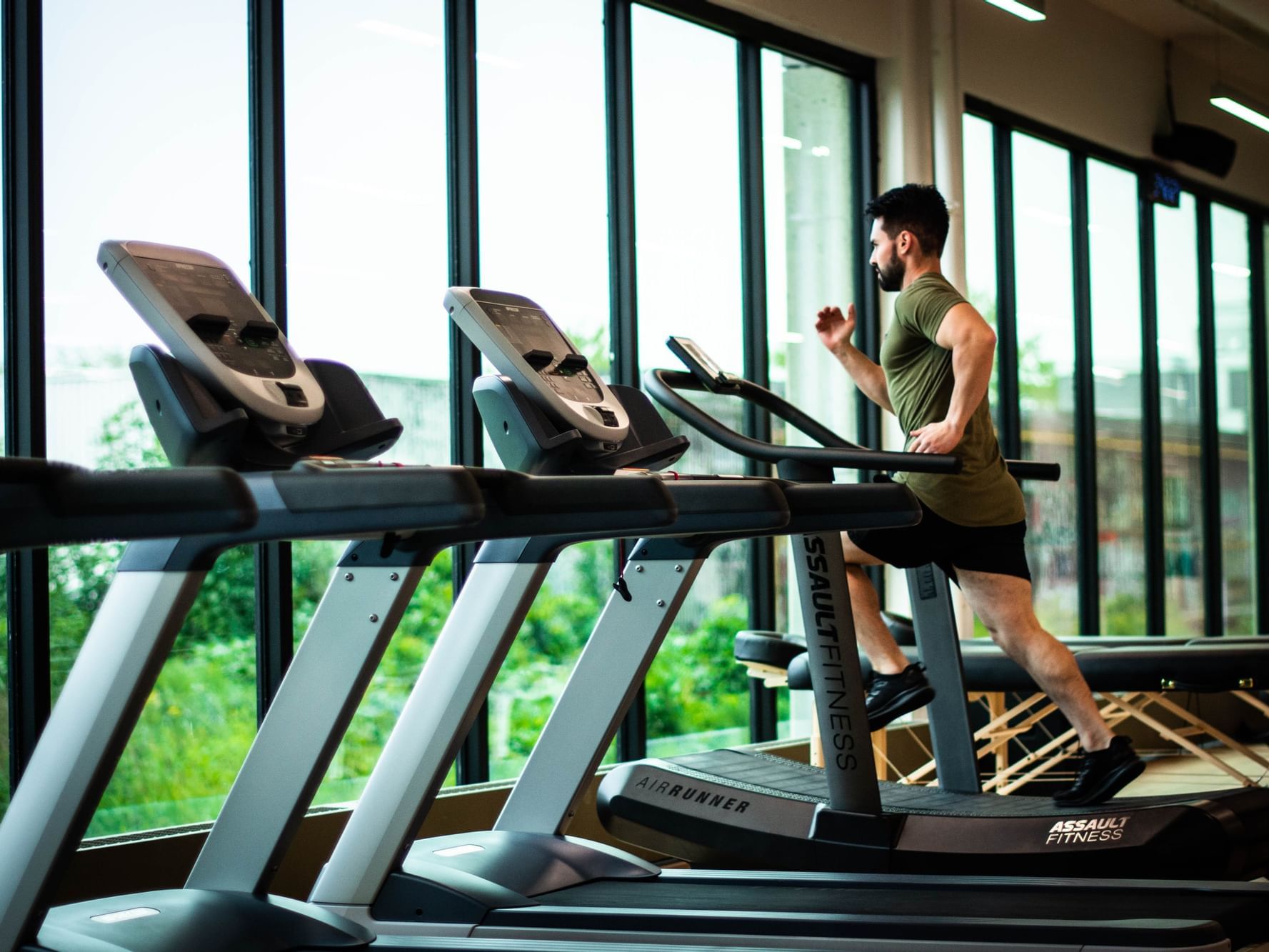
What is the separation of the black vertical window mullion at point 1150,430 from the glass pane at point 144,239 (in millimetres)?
5194

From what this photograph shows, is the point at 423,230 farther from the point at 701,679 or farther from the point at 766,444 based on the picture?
the point at 701,679

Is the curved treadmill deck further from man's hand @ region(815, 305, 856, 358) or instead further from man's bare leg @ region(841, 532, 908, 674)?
man's hand @ region(815, 305, 856, 358)

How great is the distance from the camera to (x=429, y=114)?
432cm

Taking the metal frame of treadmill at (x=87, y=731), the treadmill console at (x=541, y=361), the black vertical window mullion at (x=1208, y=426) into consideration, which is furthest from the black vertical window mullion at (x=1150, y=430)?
the metal frame of treadmill at (x=87, y=731)

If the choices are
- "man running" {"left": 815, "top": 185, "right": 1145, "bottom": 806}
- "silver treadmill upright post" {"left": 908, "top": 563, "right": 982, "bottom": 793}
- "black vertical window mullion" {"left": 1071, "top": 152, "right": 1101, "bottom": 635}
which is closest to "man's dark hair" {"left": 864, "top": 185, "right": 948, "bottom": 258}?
"man running" {"left": 815, "top": 185, "right": 1145, "bottom": 806}

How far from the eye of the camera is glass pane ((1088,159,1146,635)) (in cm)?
724

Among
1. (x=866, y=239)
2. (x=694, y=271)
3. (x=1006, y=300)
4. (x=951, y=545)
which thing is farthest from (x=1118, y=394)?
(x=951, y=545)

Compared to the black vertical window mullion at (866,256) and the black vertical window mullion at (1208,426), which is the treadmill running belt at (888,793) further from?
the black vertical window mullion at (1208,426)

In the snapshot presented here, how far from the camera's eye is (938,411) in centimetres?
348

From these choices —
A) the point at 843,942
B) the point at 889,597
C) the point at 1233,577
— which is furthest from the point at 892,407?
the point at 1233,577

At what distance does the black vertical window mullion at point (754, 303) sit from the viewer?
530 centimetres

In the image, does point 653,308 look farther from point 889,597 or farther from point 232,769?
point 232,769

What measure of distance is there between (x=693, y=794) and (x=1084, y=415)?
13.4 feet

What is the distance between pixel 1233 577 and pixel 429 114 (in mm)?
6053
